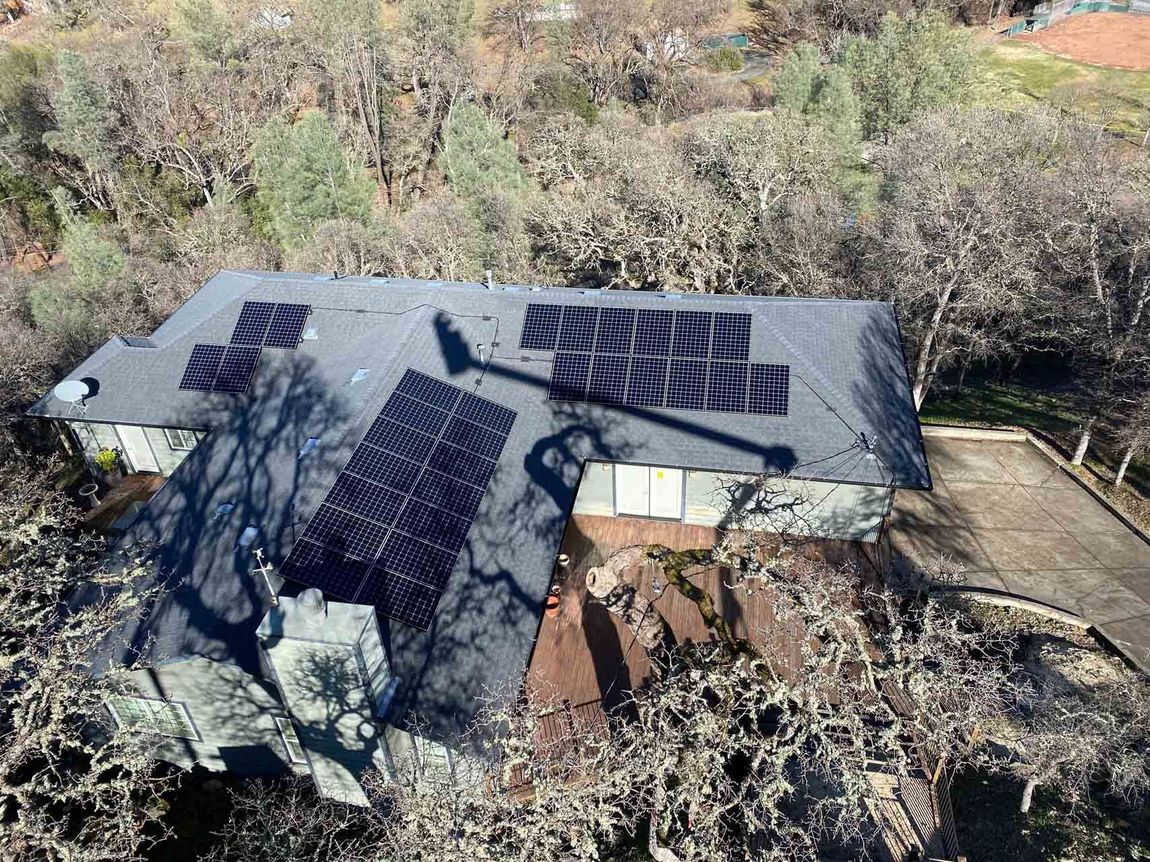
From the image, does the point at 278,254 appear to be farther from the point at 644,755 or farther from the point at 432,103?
the point at 644,755

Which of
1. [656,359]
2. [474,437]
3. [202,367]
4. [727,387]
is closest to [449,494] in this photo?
[474,437]

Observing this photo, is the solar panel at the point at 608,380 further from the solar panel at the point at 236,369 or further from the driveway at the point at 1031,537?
the solar panel at the point at 236,369

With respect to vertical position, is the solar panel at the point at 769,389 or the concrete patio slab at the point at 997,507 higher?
the solar panel at the point at 769,389

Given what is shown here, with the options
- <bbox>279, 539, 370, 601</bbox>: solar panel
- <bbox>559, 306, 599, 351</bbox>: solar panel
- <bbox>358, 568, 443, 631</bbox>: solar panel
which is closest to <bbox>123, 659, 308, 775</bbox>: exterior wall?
<bbox>279, 539, 370, 601</bbox>: solar panel

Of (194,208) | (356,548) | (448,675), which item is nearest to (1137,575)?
(448,675)

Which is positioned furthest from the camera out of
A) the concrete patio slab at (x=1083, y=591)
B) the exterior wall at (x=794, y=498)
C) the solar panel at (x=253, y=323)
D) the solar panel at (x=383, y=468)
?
the solar panel at (x=253, y=323)

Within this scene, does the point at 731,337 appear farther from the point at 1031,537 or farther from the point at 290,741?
the point at 290,741

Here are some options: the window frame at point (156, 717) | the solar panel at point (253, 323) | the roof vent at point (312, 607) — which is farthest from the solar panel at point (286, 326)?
the roof vent at point (312, 607)

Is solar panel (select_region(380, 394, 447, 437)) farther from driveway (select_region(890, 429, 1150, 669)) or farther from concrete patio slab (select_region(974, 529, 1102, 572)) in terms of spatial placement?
concrete patio slab (select_region(974, 529, 1102, 572))
